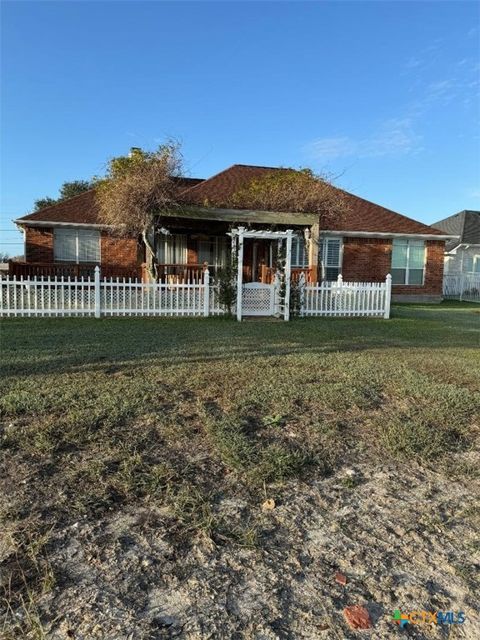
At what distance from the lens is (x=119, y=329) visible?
9.43 meters

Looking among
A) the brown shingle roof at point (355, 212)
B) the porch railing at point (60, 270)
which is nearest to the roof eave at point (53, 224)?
the porch railing at point (60, 270)

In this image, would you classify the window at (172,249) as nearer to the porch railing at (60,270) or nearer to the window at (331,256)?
the porch railing at (60,270)

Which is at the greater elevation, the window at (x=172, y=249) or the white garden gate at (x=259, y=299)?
the window at (x=172, y=249)

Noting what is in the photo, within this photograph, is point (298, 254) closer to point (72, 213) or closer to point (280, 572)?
point (72, 213)

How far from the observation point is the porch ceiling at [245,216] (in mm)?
12180

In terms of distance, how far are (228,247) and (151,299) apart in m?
7.27

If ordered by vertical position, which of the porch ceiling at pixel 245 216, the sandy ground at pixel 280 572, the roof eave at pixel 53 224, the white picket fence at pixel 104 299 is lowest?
the sandy ground at pixel 280 572

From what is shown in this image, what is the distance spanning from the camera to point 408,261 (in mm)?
20828

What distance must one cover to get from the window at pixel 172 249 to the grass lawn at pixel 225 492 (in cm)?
1339

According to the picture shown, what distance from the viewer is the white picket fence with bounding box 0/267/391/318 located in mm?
11336

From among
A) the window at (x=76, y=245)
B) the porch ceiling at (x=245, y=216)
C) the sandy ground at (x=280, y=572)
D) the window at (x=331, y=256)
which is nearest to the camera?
the sandy ground at (x=280, y=572)

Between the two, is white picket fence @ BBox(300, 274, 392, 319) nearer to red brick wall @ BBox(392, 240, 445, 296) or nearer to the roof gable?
red brick wall @ BBox(392, 240, 445, 296)

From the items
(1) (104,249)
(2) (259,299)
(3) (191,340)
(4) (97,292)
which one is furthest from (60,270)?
(3) (191,340)

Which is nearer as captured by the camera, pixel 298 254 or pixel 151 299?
pixel 151 299
